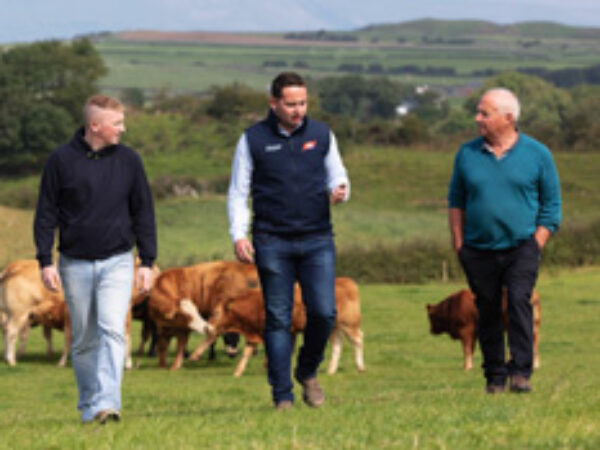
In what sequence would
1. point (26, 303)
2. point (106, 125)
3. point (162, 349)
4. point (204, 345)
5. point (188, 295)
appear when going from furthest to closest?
point (188, 295) < point (26, 303) < point (162, 349) < point (204, 345) < point (106, 125)

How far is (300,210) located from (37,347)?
16.4 m

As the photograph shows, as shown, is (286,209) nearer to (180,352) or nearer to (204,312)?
(180,352)

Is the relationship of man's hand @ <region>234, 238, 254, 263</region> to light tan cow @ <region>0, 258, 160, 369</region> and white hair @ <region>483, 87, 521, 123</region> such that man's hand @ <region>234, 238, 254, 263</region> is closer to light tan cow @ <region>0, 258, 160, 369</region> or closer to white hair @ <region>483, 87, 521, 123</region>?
white hair @ <region>483, 87, 521, 123</region>

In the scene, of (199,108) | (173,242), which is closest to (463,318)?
(173,242)

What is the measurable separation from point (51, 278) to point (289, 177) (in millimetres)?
1824

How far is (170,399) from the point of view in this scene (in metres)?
15.9

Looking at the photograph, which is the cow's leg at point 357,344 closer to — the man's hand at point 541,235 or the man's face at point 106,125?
the man's hand at point 541,235

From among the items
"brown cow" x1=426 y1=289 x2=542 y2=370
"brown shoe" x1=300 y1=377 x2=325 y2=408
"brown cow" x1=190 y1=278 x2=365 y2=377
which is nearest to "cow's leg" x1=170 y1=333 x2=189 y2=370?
"brown cow" x1=190 y1=278 x2=365 y2=377

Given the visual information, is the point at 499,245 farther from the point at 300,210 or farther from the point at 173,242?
the point at 173,242

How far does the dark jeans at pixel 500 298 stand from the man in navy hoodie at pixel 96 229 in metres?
2.72

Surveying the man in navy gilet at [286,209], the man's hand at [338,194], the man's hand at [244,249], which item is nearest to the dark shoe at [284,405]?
the man in navy gilet at [286,209]

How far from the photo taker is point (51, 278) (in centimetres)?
983

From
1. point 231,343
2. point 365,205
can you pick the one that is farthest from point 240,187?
point 365,205

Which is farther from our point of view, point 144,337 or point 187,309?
point 144,337
